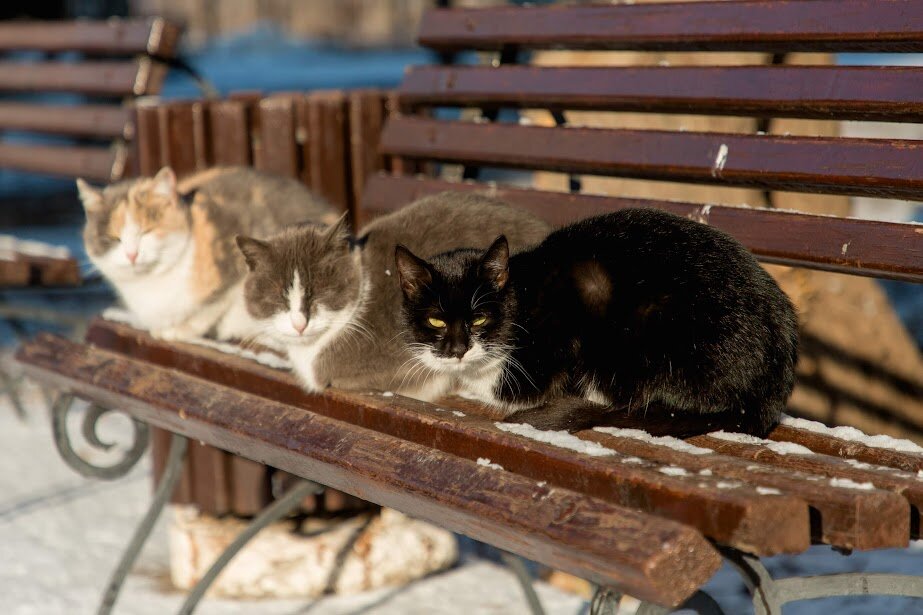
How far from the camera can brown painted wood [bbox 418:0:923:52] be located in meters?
2.30

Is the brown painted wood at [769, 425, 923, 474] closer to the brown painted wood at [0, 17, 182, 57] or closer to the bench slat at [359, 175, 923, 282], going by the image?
the bench slat at [359, 175, 923, 282]

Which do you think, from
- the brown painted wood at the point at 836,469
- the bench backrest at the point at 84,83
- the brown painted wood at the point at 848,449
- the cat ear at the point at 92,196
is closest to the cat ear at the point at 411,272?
the brown painted wood at the point at 836,469

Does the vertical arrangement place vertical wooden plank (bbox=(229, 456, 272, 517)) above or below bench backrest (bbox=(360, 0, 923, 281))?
below

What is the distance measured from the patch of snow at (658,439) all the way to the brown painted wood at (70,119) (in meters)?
2.85

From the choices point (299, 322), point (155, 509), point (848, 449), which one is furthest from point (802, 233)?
point (155, 509)

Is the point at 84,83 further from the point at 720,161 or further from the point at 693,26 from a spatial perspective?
the point at 720,161

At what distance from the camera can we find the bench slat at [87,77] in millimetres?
4285

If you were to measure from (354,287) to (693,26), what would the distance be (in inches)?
41.0

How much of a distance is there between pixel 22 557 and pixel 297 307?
1.77m

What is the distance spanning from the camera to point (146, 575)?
360cm

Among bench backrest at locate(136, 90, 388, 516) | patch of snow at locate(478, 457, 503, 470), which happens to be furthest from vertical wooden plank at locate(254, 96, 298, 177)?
patch of snow at locate(478, 457, 503, 470)

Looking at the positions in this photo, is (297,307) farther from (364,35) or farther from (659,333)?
(364,35)

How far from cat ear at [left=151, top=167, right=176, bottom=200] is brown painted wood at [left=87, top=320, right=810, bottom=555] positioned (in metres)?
0.56

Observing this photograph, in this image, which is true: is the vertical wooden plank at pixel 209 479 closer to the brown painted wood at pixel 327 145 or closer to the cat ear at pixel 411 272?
the brown painted wood at pixel 327 145
